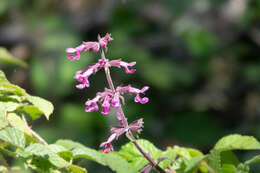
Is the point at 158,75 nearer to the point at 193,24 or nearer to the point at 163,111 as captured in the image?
the point at 163,111

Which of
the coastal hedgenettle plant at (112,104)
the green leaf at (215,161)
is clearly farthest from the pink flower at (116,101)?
the green leaf at (215,161)

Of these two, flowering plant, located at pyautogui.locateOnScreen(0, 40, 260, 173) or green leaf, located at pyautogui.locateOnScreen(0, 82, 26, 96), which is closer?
flowering plant, located at pyautogui.locateOnScreen(0, 40, 260, 173)

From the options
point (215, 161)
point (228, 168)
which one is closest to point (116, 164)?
point (215, 161)

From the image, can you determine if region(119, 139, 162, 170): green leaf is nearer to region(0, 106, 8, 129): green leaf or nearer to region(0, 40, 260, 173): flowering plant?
region(0, 40, 260, 173): flowering plant

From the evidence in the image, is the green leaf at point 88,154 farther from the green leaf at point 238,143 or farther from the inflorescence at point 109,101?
the green leaf at point 238,143

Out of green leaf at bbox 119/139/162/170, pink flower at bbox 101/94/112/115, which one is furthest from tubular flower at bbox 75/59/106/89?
green leaf at bbox 119/139/162/170
